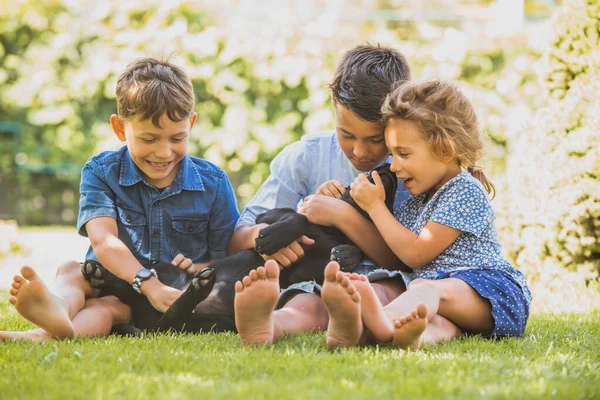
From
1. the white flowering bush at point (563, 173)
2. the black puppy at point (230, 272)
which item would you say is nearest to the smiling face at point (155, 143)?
the black puppy at point (230, 272)

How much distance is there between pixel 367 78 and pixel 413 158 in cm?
51

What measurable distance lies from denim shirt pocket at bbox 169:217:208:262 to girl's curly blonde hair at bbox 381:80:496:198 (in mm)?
1148

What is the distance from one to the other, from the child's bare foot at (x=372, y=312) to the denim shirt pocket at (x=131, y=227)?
1.32 metres

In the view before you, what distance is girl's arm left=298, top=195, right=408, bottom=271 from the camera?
3.54 metres

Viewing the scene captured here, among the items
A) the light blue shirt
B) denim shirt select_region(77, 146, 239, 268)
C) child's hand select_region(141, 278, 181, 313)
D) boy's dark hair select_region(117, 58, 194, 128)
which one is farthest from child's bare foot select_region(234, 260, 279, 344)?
boy's dark hair select_region(117, 58, 194, 128)

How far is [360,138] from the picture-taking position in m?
3.57

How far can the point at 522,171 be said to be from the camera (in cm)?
549

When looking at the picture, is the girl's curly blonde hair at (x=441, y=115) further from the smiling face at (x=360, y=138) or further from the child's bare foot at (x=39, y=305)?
the child's bare foot at (x=39, y=305)

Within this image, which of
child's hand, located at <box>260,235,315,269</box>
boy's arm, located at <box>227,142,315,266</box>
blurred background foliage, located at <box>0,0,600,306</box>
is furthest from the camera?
blurred background foliage, located at <box>0,0,600,306</box>

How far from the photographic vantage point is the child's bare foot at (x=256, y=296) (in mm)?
2740

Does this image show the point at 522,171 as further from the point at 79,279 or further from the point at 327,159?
the point at 79,279

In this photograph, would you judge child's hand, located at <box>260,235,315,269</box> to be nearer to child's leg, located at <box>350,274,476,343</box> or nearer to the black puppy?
the black puppy

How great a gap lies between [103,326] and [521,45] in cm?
723

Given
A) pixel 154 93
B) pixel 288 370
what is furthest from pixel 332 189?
pixel 288 370
